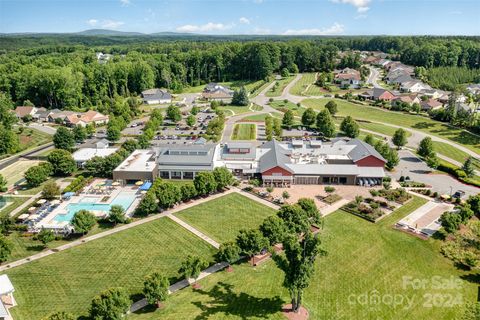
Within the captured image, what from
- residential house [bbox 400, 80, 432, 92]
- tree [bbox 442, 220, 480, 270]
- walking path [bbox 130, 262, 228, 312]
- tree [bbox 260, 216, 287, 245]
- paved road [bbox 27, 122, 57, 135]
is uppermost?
residential house [bbox 400, 80, 432, 92]

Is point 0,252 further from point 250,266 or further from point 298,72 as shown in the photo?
point 298,72

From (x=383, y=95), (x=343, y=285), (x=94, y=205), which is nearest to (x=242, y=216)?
(x=343, y=285)

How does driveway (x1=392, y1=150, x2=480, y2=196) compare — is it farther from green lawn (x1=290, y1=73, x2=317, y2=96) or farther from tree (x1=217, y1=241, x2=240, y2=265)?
green lawn (x1=290, y1=73, x2=317, y2=96)

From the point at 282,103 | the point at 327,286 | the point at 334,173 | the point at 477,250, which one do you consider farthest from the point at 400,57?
the point at 327,286

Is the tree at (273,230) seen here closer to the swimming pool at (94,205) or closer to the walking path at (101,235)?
the walking path at (101,235)

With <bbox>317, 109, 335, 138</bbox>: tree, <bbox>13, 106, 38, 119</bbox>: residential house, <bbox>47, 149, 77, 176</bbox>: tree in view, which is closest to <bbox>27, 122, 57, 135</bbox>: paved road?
<bbox>13, 106, 38, 119</bbox>: residential house

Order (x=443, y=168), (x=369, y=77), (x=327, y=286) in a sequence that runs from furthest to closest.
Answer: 1. (x=369, y=77)
2. (x=443, y=168)
3. (x=327, y=286)
